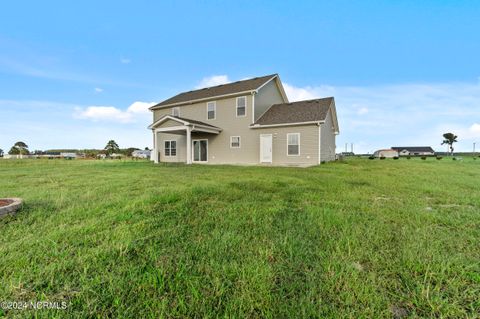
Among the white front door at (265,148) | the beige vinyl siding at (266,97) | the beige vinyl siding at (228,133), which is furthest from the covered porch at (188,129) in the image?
the white front door at (265,148)

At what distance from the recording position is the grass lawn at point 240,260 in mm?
1356

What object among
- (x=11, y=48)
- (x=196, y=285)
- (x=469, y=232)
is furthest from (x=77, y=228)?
(x=11, y=48)

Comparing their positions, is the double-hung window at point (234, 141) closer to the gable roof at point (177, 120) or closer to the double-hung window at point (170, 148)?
the gable roof at point (177, 120)

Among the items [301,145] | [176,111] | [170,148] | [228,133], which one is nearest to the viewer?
[301,145]

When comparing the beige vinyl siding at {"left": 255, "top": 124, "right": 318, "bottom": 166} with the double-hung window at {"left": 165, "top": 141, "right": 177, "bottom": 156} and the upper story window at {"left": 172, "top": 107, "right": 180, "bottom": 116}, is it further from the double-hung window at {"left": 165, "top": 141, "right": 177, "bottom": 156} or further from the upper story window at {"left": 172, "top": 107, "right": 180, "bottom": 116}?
the double-hung window at {"left": 165, "top": 141, "right": 177, "bottom": 156}

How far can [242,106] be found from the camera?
48.3 feet

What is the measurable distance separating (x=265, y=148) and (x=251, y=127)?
1.80 metres

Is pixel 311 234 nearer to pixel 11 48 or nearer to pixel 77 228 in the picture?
pixel 77 228

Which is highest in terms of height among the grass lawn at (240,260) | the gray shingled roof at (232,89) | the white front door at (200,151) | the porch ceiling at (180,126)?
the gray shingled roof at (232,89)

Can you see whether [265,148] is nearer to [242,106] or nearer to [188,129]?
[242,106]

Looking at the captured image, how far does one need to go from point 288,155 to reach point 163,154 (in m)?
11.3

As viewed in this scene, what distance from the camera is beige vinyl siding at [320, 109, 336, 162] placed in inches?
553

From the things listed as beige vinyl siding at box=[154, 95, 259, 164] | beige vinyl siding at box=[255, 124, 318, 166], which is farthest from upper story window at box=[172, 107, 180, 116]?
beige vinyl siding at box=[255, 124, 318, 166]

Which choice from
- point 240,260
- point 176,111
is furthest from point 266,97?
point 240,260
